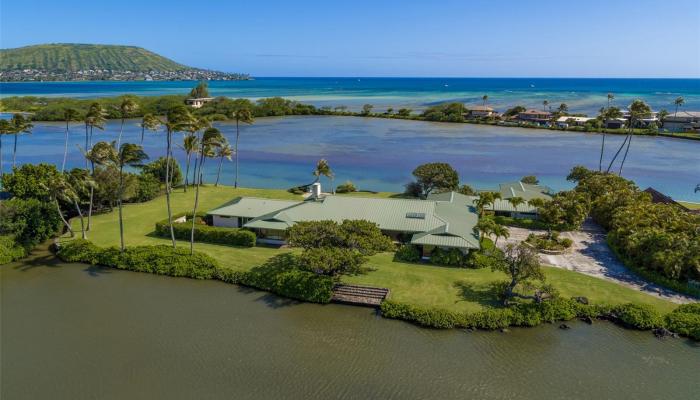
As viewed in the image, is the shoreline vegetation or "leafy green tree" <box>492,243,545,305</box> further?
the shoreline vegetation

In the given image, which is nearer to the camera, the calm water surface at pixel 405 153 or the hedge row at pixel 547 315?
the hedge row at pixel 547 315

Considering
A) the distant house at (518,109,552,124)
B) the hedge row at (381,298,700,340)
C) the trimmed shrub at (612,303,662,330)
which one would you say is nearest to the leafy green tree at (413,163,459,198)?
the hedge row at (381,298,700,340)

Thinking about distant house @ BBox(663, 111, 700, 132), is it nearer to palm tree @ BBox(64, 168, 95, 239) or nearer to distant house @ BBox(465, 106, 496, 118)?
distant house @ BBox(465, 106, 496, 118)

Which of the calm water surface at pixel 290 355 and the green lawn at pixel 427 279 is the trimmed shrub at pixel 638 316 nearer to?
the calm water surface at pixel 290 355

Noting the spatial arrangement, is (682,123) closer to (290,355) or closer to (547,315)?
(547,315)

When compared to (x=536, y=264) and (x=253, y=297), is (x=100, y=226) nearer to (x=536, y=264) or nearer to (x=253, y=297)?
(x=253, y=297)

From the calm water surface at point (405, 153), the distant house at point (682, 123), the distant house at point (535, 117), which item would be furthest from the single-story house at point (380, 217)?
the distant house at point (682, 123)

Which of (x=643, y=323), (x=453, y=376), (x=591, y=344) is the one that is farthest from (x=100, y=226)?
(x=643, y=323)
